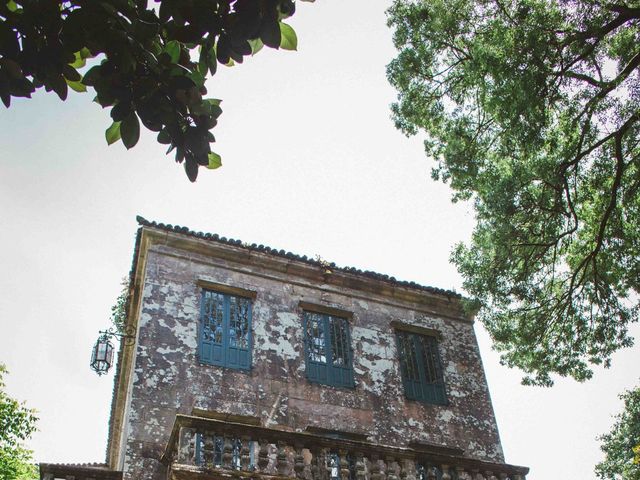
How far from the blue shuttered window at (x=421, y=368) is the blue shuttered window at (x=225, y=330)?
12.0ft

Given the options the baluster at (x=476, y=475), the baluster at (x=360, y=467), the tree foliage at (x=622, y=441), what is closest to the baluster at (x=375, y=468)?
the baluster at (x=360, y=467)

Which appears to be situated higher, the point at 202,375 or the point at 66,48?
the point at 202,375

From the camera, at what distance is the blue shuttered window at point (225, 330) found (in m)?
12.1

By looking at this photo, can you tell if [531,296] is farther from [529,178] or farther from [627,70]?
[627,70]

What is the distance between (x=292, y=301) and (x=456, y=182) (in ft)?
14.0

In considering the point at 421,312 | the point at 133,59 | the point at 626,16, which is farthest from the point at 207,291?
the point at 133,59

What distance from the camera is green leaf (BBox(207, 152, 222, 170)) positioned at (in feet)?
10.7

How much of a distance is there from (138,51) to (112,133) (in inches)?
16.3

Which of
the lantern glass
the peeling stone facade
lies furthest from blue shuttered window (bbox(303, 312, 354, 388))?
the lantern glass

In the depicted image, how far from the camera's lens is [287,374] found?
12.5 meters

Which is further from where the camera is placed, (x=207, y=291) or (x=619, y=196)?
(x=207, y=291)

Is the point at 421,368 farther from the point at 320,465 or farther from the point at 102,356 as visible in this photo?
the point at 102,356

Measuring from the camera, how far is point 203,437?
9461 millimetres

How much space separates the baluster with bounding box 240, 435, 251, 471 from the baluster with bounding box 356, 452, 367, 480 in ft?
5.62
